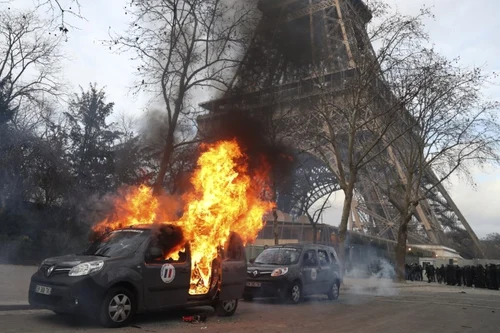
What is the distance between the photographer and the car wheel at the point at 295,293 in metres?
11.6

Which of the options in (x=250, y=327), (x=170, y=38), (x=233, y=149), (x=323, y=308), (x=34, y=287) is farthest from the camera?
(x=170, y=38)

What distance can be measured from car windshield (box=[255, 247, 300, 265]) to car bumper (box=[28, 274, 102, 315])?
6.50 metres

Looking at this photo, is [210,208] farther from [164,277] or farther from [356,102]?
[356,102]

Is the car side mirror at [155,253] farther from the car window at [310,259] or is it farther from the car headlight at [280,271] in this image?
the car window at [310,259]

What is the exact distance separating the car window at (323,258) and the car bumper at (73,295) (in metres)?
7.84

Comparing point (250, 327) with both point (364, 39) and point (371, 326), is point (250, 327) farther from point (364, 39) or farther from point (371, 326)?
point (364, 39)

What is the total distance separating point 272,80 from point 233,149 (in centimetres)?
368

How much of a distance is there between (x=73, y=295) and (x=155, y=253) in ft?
5.04

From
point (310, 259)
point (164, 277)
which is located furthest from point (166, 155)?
point (164, 277)

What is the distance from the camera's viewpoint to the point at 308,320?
8977 mm

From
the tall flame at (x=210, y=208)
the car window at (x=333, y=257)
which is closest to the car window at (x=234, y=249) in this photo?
the tall flame at (x=210, y=208)

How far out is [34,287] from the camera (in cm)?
712

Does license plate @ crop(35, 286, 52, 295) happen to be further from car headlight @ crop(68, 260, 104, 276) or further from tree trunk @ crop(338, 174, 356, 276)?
tree trunk @ crop(338, 174, 356, 276)

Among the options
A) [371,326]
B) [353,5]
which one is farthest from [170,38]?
[353,5]
